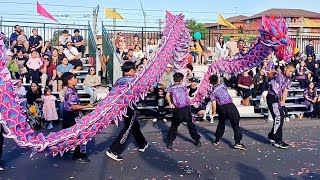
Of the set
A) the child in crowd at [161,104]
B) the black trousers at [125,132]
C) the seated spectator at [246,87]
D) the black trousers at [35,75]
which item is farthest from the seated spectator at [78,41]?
the black trousers at [125,132]

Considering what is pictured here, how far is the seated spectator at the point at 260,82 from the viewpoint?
14778 mm

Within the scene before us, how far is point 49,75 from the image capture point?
1388 centimetres

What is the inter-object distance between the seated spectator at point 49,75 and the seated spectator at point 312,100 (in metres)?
7.96

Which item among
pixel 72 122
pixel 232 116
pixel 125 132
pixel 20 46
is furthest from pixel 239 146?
pixel 20 46

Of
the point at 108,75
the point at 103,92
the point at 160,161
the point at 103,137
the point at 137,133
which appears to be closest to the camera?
the point at 160,161

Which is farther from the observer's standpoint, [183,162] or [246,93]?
[246,93]

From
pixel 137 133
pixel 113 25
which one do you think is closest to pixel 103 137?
pixel 137 133

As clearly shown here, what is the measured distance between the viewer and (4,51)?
6492 mm

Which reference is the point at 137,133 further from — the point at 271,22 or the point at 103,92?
the point at 103,92

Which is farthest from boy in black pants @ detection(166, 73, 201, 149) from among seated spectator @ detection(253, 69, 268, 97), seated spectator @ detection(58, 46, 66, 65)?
seated spectator @ detection(58, 46, 66, 65)

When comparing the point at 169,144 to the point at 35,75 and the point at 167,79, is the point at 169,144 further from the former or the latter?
the point at 35,75

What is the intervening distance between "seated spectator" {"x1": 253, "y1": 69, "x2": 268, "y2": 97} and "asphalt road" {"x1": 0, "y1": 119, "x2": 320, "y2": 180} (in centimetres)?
426

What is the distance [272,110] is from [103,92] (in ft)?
20.6

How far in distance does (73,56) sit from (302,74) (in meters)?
8.23
